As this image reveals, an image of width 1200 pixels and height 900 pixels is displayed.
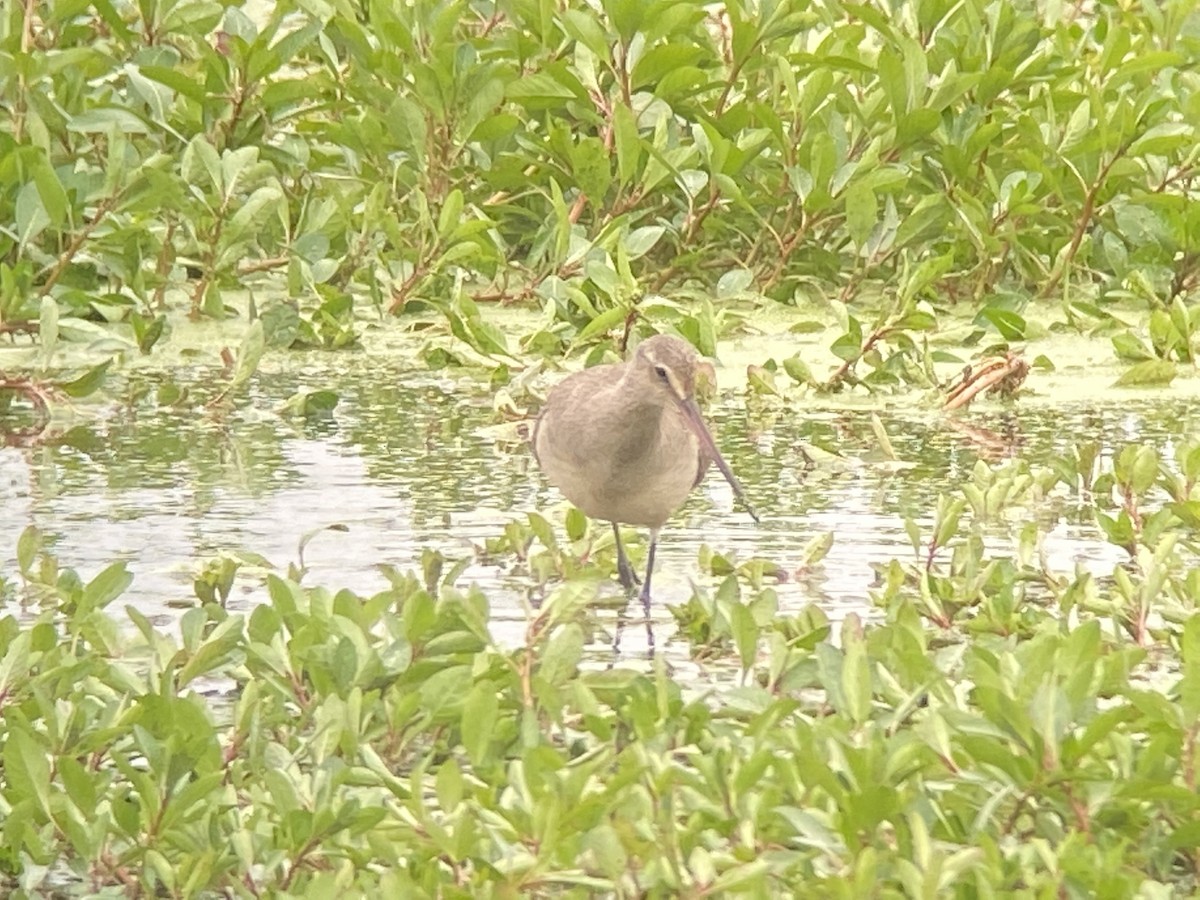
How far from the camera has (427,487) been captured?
5.92 meters

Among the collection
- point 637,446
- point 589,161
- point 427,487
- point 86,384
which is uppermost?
point 589,161

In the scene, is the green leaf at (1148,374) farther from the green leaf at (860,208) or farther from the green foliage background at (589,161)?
the green leaf at (860,208)

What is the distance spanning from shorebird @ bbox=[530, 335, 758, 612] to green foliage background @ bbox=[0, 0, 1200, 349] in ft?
4.77

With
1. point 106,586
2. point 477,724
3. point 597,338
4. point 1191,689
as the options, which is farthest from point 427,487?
point 1191,689

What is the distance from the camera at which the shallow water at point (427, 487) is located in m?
5.23

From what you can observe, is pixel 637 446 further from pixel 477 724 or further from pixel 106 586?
pixel 477 724

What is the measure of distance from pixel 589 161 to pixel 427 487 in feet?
6.05

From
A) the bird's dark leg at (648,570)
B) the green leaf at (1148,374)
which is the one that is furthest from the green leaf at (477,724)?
the green leaf at (1148,374)

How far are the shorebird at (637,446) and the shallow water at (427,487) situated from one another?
0.55 ft

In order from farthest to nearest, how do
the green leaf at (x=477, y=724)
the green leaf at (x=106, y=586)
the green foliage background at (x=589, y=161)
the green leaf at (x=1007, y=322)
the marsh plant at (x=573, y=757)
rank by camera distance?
the green foliage background at (x=589, y=161) < the green leaf at (x=1007, y=322) < the green leaf at (x=106, y=586) < the green leaf at (x=477, y=724) < the marsh plant at (x=573, y=757)

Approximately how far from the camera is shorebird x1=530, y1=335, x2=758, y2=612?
17.3ft

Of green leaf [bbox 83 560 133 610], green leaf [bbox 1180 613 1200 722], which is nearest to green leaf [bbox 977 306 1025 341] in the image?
green leaf [bbox 83 560 133 610]

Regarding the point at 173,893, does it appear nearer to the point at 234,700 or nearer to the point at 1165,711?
the point at 234,700

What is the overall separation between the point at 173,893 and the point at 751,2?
16.7 ft
